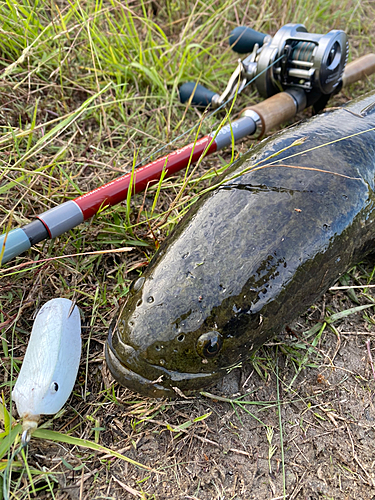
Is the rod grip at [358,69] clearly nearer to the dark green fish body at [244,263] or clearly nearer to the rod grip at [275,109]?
the rod grip at [275,109]

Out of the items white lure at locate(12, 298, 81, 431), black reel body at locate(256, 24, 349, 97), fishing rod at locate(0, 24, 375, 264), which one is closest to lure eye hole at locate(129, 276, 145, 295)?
white lure at locate(12, 298, 81, 431)

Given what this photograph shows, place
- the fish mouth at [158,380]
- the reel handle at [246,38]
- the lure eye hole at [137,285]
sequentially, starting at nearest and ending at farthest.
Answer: the fish mouth at [158,380]
the lure eye hole at [137,285]
the reel handle at [246,38]

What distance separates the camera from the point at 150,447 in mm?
1825

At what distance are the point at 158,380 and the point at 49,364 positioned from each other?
0.46 m

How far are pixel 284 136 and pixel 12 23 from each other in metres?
2.08

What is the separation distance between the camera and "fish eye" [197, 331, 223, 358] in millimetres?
1722

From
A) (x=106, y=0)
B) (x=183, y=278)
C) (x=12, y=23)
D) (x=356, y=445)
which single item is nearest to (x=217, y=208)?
(x=183, y=278)

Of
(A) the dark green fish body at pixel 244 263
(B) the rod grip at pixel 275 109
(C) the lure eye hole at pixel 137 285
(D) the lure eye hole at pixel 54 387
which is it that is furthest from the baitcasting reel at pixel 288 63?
(D) the lure eye hole at pixel 54 387

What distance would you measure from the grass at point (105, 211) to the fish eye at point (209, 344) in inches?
12.7

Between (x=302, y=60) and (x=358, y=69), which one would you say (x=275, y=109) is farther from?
(x=358, y=69)

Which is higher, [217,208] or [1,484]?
[217,208]

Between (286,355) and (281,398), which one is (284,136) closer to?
(286,355)

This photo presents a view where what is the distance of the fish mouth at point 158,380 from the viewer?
1759 mm

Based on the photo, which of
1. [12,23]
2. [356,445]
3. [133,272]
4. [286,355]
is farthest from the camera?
[12,23]
